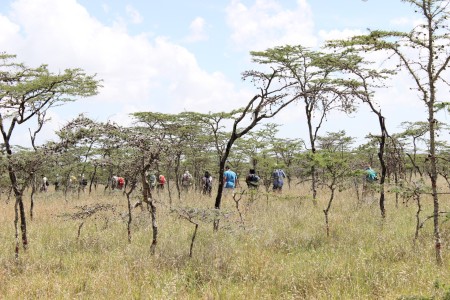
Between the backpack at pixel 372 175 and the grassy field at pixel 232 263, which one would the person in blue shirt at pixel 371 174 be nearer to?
the backpack at pixel 372 175

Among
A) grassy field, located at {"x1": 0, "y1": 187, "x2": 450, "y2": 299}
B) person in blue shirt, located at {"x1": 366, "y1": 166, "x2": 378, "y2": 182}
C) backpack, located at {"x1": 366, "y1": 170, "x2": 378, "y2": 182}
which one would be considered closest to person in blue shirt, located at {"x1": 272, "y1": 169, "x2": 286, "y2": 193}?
person in blue shirt, located at {"x1": 366, "y1": 166, "x2": 378, "y2": 182}

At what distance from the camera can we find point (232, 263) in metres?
6.66

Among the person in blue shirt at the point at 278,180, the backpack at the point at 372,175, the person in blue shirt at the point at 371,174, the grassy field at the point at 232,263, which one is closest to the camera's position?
the grassy field at the point at 232,263

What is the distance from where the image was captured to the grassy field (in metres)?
5.33

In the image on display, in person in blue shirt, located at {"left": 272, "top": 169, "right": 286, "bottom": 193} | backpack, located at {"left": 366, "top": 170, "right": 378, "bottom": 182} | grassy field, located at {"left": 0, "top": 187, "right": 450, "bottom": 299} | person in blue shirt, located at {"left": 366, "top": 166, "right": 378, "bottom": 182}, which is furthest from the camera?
person in blue shirt, located at {"left": 272, "top": 169, "right": 286, "bottom": 193}

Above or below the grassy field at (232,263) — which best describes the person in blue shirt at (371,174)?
above

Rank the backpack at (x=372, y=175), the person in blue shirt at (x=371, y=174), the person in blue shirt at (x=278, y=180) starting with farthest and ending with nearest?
the person in blue shirt at (x=278, y=180) → the person in blue shirt at (x=371, y=174) → the backpack at (x=372, y=175)

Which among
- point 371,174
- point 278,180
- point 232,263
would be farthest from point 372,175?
point 232,263

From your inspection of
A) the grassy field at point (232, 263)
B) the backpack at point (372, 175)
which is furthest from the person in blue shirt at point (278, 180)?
the grassy field at point (232, 263)

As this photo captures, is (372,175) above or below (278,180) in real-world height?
above

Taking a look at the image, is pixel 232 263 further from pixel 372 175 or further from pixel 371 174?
pixel 372 175

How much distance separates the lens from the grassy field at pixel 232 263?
210 inches

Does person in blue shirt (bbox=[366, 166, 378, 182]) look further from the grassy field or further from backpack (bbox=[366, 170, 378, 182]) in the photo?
the grassy field

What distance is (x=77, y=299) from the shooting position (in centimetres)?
515
